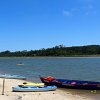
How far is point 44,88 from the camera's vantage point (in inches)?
1373

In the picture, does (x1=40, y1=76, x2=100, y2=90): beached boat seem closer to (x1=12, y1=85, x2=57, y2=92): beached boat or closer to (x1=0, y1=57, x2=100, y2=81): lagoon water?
(x1=12, y1=85, x2=57, y2=92): beached boat

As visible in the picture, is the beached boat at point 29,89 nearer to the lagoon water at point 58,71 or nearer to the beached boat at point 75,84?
the beached boat at point 75,84

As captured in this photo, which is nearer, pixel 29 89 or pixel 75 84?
pixel 29 89

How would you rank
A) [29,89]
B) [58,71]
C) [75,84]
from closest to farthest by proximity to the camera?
[29,89] < [75,84] < [58,71]

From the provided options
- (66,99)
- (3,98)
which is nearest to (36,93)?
(66,99)

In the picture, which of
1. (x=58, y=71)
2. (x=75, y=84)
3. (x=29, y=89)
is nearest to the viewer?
(x=29, y=89)

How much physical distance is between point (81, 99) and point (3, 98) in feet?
24.6

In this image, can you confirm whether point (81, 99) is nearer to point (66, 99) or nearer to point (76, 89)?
point (66, 99)

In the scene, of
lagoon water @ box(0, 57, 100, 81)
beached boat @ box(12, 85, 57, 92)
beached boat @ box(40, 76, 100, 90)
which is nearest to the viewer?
beached boat @ box(12, 85, 57, 92)

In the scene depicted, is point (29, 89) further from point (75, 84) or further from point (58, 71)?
point (58, 71)

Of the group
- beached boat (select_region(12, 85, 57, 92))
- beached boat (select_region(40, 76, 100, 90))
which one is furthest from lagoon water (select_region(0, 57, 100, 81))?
beached boat (select_region(12, 85, 57, 92))

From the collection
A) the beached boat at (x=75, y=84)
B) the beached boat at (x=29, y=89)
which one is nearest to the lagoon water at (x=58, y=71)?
the beached boat at (x=75, y=84)

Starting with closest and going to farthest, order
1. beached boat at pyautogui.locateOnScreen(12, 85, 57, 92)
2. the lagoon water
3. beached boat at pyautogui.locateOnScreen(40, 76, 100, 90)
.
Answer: beached boat at pyautogui.locateOnScreen(12, 85, 57, 92), beached boat at pyautogui.locateOnScreen(40, 76, 100, 90), the lagoon water

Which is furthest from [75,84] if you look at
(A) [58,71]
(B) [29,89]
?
(A) [58,71]
